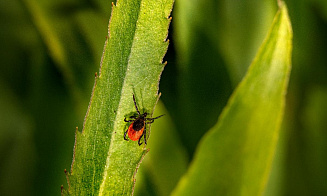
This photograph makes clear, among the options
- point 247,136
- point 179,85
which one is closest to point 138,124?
point 247,136

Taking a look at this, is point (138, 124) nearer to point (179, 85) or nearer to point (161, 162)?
point (161, 162)

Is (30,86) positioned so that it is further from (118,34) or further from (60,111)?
(118,34)

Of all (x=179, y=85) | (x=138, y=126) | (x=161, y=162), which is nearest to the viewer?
(x=138, y=126)

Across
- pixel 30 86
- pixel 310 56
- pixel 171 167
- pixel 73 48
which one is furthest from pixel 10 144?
pixel 310 56

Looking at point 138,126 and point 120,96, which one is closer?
point 120,96

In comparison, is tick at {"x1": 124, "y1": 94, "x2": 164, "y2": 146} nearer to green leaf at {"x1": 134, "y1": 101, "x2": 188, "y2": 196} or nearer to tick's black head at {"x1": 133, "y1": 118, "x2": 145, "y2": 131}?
tick's black head at {"x1": 133, "y1": 118, "x2": 145, "y2": 131}

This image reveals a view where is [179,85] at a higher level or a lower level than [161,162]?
higher
